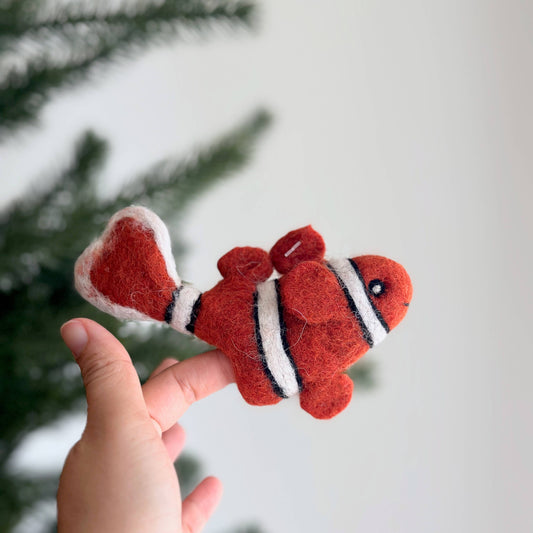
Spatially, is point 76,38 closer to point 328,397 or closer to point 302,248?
point 302,248

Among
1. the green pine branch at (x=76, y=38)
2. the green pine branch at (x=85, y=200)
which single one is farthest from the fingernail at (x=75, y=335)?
the green pine branch at (x=76, y=38)

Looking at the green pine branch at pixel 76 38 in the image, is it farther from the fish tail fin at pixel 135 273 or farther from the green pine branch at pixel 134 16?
the fish tail fin at pixel 135 273

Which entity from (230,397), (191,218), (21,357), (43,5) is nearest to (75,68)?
(43,5)

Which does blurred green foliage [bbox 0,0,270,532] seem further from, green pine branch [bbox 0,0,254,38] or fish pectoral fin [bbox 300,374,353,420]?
fish pectoral fin [bbox 300,374,353,420]

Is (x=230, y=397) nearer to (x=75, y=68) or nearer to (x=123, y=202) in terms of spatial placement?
(x=123, y=202)

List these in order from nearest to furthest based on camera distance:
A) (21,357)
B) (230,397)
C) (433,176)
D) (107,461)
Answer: (107,461), (21,357), (433,176), (230,397)
